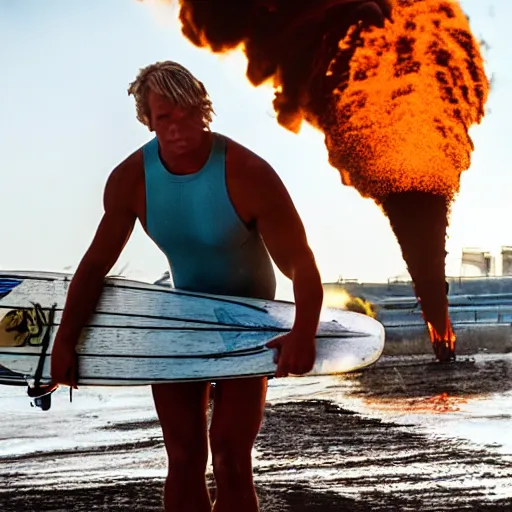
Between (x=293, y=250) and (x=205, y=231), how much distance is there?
0.25m

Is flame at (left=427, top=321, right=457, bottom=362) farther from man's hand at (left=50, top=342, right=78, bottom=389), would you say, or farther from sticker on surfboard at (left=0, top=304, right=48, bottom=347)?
man's hand at (left=50, top=342, right=78, bottom=389)

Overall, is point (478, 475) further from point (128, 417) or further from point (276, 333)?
point (128, 417)

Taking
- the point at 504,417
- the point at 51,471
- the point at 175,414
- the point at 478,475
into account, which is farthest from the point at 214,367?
the point at 504,417

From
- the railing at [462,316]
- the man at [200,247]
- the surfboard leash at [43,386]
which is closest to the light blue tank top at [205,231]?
the man at [200,247]

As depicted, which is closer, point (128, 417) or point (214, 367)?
point (214, 367)

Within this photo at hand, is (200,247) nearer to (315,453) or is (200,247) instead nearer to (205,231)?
(205,231)

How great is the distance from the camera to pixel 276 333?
98.3 inches

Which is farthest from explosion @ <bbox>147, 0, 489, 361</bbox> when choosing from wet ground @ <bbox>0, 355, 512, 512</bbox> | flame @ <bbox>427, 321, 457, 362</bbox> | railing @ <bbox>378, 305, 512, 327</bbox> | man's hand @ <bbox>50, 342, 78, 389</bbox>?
man's hand @ <bbox>50, 342, 78, 389</bbox>

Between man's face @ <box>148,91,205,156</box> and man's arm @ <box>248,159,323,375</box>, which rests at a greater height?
man's face @ <box>148,91,205,156</box>

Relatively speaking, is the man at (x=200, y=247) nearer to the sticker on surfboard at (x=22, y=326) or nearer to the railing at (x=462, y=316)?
the sticker on surfboard at (x=22, y=326)

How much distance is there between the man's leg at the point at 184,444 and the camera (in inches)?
96.8

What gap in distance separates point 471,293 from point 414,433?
1223cm

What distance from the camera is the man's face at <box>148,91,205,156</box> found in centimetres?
243

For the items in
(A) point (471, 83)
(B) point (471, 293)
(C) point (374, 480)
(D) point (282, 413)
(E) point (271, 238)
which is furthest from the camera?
(B) point (471, 293)
